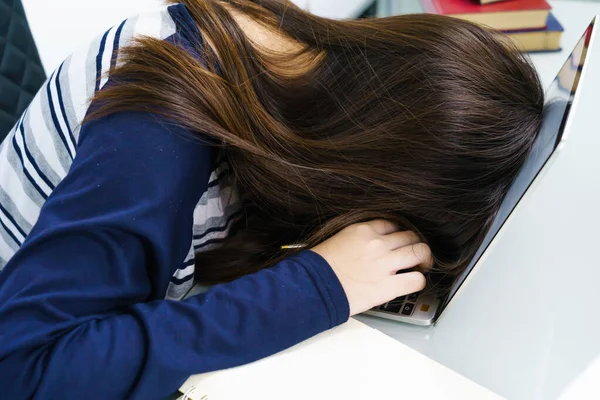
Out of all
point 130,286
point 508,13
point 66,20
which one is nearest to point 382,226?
point 130,286

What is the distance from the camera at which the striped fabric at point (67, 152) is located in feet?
2.03

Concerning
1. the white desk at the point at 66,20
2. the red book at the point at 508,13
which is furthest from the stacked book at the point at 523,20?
the white desk at the point at 66,20

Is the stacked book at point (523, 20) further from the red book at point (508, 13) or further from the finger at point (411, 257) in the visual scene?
the finger at point (411, 257)

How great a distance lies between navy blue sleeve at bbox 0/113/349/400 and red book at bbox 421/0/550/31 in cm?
73

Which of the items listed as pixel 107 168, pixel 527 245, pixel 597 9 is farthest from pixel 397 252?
pixel 597 9

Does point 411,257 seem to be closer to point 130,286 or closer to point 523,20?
point 130,286

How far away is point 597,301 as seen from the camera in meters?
0.64

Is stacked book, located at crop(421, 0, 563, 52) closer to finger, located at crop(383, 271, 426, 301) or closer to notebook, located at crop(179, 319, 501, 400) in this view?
finger, located at crop(383, 271, 426, 301)

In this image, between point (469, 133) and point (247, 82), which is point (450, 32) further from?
point (247, 82)

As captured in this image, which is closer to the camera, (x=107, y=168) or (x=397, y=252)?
(x=107, y=168)

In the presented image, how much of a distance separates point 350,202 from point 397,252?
0.08 meters

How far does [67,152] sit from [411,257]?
16.0 inches

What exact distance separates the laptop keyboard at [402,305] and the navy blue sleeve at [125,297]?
0.28 feet

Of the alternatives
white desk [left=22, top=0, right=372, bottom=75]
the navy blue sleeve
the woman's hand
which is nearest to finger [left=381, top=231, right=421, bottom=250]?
the woman's hand
